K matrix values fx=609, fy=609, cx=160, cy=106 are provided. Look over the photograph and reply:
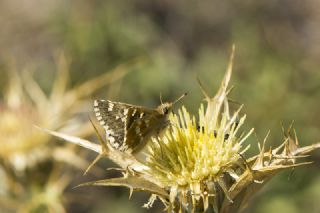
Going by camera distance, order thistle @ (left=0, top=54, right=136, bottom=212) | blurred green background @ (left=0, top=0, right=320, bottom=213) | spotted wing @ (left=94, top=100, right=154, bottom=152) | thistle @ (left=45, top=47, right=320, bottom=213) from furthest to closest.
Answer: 1. blurred green background @ (left=0, top=0, right=320, bottom=213)
2. thistle @ (left=0, top=54, right=136, bottom=212)
3. spotted wing @ (left=94, top=100, right=154, bottom=152)
4. thistle @ (left=45, top=47, right=320, bottom=213)

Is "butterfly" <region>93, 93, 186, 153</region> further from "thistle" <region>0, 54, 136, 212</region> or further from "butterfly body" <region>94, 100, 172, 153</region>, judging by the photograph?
"thistle" <region>0, 54, 136, 212</region>

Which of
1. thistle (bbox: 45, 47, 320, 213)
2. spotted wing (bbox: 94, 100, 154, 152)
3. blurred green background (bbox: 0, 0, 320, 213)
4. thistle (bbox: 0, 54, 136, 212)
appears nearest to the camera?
thistle (bbox: 45, 47, 320, 213)

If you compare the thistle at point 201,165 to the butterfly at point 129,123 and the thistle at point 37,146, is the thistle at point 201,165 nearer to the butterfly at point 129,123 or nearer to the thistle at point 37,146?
the butterfly at point 129,123

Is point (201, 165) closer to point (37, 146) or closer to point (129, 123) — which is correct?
point (129, 123)

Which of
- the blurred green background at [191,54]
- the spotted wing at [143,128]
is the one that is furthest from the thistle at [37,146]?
the spotted wing at [143,128]

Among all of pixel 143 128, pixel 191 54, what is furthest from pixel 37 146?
pixel 191 54

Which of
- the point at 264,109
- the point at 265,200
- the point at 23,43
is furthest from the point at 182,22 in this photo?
the point at 265,200

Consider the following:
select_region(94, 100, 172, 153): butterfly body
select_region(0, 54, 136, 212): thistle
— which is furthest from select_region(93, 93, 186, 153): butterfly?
select_region(0, 54, 136, 212): thistle
